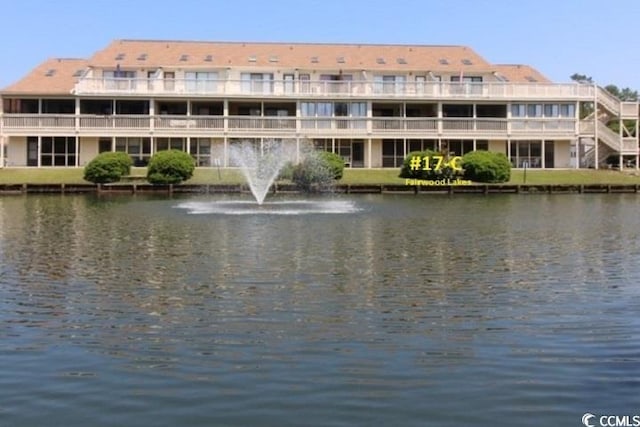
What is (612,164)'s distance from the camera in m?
70.8

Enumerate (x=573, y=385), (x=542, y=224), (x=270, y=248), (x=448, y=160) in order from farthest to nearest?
(x=448, y=160) → (x=542, y=224) → (x=270, y=248) → (x=573, y=385)

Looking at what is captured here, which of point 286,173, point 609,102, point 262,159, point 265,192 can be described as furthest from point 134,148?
point 609,102

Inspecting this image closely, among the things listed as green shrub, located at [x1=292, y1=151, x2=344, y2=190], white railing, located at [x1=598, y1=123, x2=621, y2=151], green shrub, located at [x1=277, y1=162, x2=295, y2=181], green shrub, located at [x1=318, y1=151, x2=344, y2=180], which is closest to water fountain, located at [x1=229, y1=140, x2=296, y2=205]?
A: green shrub, located at [x1=277, y1=162, x2=295, y2=181]

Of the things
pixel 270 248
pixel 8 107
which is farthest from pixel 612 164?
pixel 270 248

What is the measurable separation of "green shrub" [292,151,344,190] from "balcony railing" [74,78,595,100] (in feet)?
28.7

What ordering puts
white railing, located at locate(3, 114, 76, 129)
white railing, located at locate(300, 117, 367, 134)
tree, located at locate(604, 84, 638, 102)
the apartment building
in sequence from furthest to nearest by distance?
tree, located at locate(604, 84, 638, 102), white railing, located at locate(300, 117, 367, 134), the apartment building, white railing, located at locate(3, 114, 76, 129)

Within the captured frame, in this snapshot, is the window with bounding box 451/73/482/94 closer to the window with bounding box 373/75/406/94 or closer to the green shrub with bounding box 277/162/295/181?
the window with bounding box 373/75/406/94

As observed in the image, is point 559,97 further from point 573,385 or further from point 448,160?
point 573,385

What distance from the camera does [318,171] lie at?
56.2m

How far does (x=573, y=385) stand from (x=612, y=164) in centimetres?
6572

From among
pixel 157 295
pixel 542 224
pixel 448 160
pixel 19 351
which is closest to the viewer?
pixel 19 351

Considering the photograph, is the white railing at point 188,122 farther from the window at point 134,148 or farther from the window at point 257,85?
the window at point 257,85
